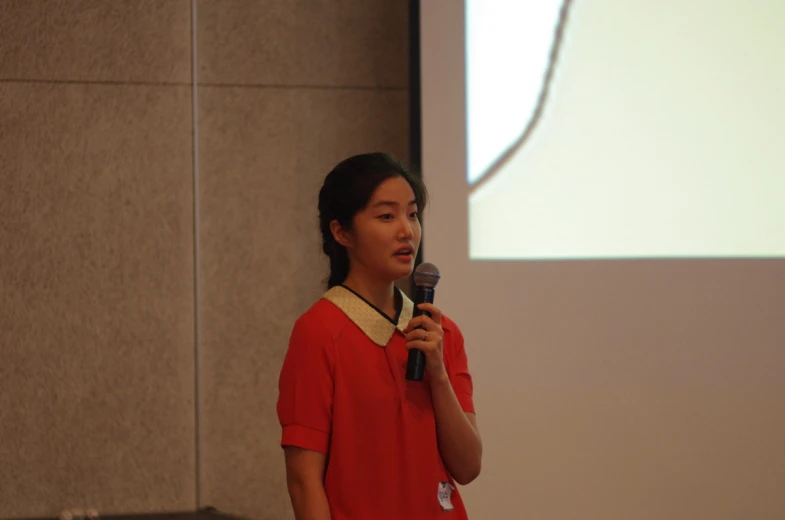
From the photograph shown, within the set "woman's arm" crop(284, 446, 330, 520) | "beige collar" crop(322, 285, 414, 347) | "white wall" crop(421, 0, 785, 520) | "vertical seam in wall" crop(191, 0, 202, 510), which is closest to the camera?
"woman's arm" crop(284, 446, 330, 520)

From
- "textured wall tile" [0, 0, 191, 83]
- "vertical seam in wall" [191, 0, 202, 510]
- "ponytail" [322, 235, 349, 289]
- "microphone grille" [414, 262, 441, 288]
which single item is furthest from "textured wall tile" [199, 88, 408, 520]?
"microphone grille" [414, 262, 441, 288]

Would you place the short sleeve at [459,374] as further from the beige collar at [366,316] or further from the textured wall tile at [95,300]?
the textured wall tile at [95,300]

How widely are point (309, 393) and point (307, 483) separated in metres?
0.14

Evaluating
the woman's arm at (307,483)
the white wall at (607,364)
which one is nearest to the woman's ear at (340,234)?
the woman's arm at (307,483)

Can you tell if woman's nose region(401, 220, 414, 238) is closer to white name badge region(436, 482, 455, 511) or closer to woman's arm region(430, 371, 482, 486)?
woman's arm region(430, 371, 482, 486)

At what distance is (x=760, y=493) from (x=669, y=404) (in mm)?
420

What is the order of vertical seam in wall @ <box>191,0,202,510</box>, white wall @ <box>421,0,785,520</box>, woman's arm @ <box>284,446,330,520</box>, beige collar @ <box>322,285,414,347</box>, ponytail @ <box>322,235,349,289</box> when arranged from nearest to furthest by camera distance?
woman's arm @ <box>284,446,330,520</box> < beige collar @ <box>322,285,414,347</box> < ponytail @ <box>322,235,349,289</box> < white wall @ <box>421,0,785,520</box> < vertical seam in wall @ <box>191,0,202,510</box>

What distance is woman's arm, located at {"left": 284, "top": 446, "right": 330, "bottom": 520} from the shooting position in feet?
4.42

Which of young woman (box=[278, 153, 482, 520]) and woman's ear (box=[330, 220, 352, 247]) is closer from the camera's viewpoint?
young woman (box=[278, 153, 482, 520])

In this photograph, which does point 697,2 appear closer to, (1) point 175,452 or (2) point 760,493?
(2) point 760,493

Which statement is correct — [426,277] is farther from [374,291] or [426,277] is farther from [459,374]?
[459,374]

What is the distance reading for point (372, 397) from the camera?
141 cm

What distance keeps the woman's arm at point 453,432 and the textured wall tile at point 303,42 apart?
166cm

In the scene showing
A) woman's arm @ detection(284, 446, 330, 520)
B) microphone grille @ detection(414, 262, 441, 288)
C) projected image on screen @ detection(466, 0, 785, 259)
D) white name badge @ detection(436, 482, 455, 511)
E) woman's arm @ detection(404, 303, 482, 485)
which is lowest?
white name badge @ detection(436, 482, 455, 511)
